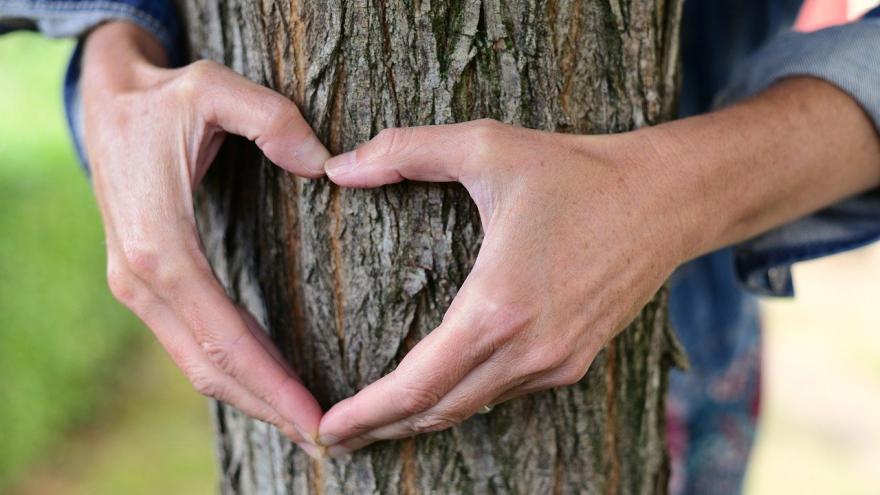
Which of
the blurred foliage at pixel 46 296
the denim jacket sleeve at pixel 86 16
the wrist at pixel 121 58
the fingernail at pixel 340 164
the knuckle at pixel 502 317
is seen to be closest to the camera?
the knuckle at pixel 502 317

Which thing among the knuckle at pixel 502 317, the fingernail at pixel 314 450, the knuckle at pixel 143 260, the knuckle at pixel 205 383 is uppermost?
the knuckle at pixel 502 317

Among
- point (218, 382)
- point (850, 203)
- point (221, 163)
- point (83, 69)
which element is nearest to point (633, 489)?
point (850, 203)

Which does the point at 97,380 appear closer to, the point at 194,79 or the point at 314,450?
the point at 314,450

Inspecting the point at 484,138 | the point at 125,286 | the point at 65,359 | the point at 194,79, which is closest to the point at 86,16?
the point at 194,79

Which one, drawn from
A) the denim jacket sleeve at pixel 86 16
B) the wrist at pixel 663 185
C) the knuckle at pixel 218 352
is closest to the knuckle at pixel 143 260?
the knuckle at pixel 218 352

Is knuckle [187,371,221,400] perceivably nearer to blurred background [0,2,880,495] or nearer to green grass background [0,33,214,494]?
green grass background [0,33,214,494]

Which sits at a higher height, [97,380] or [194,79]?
[194,79]

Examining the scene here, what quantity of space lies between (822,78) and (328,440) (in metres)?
0.83

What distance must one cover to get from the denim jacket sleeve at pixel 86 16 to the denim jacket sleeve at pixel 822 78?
882 millimetres

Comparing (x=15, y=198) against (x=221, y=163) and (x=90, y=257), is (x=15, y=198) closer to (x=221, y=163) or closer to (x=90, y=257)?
(x=90, y=257)

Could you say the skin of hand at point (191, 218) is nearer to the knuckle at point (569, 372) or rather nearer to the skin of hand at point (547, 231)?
the skin of hand at point (547, 231)

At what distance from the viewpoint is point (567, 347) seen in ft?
3.22

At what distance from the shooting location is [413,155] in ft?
3.24

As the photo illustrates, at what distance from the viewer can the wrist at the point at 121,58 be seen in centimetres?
118
